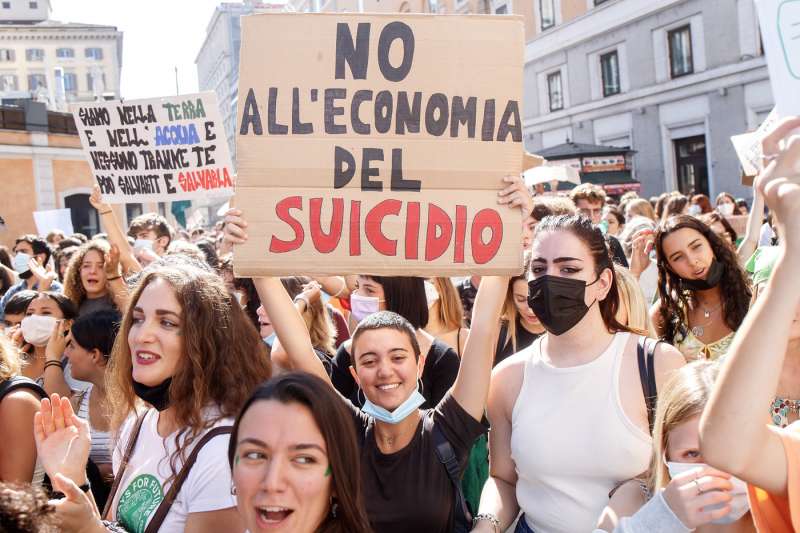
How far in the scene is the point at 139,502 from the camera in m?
2.65

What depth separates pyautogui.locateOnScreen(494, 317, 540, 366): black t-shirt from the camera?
450 centimetres

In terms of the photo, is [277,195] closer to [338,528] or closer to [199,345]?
[199,345]

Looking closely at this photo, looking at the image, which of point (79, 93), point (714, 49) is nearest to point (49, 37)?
point (79, 93)

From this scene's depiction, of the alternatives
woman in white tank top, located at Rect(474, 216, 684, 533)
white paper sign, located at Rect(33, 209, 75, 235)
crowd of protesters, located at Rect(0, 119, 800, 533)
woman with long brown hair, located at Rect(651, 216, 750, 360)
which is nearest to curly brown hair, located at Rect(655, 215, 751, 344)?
woman with long brown hair, located at Rect(651, 216, 750, 360)

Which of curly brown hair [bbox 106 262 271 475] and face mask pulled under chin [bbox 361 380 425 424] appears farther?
face mask pulled under chin [bbox 361 380 425 424]

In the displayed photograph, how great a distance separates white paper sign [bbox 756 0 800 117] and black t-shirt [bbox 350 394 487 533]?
153 cm

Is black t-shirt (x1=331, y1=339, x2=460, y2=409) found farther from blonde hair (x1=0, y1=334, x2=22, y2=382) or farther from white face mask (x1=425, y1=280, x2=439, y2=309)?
blonde hair (x1=0, y1=334, x2=22, y2=382)

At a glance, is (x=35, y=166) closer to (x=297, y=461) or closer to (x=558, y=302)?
(x=558, y=302)

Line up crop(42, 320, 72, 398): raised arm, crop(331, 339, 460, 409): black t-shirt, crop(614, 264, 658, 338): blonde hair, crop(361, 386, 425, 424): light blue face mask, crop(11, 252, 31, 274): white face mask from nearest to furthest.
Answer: crop(361, 386, 425, 424): light blue face mask < crop(614, 264, 658, 338): blonde hair < crop(331, 339, 460, 409): black t-shirt < crop(42, 320, 72, 398): raised arm < crop(11, 252, 31, 274): white face mask

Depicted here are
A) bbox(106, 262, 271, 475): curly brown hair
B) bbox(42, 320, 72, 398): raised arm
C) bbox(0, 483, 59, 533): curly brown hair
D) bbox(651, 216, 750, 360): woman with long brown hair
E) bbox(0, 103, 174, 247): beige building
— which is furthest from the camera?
bbox(0, 103, 174, 247): beige building

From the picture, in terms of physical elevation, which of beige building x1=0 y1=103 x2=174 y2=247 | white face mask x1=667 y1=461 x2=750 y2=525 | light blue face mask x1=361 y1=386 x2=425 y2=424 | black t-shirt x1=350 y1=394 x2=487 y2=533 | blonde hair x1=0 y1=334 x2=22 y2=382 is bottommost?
black t-shirt x1=350 y1=394 x2=487 y2=533

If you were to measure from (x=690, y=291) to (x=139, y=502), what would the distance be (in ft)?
10.3

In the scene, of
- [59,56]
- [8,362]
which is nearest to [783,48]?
[8,362]

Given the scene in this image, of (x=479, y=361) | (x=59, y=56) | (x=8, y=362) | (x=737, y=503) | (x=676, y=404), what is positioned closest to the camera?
(x=737, y=503)
